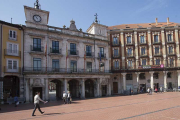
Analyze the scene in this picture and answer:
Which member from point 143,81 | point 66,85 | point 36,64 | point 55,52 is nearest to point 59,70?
point 66,85

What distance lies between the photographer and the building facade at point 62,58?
26328 mm

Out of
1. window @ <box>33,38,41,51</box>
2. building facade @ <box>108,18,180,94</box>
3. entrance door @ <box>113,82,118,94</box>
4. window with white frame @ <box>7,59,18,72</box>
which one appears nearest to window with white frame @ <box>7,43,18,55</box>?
window with white frame @ <box>7,59,18,72</box>

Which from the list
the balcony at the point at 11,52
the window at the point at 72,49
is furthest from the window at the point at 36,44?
the window at the point at 72,49

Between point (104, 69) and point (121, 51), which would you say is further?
point (121, 51)

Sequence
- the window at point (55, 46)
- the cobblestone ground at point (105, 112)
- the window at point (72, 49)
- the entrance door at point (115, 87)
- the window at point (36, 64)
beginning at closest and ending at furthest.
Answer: the cobblestone ground at point (105, 112), the window at point (36, 64), the window at point (55, 46), the window at point (72, 49), the entrance door at point (115, 87)

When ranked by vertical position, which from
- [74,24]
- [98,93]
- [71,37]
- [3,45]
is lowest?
[98,93]

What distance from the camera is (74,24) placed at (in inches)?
1273

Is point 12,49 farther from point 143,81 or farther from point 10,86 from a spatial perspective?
point 143,81

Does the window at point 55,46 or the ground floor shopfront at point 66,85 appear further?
the window at point 55,46

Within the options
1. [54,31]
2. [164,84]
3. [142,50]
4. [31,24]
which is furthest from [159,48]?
[31,24]

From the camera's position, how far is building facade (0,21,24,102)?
78.2ft

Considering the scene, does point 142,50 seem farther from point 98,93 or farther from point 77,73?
point 77,73

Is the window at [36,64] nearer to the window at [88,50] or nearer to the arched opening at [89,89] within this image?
the window at [88,50]

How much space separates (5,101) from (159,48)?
114 ft
